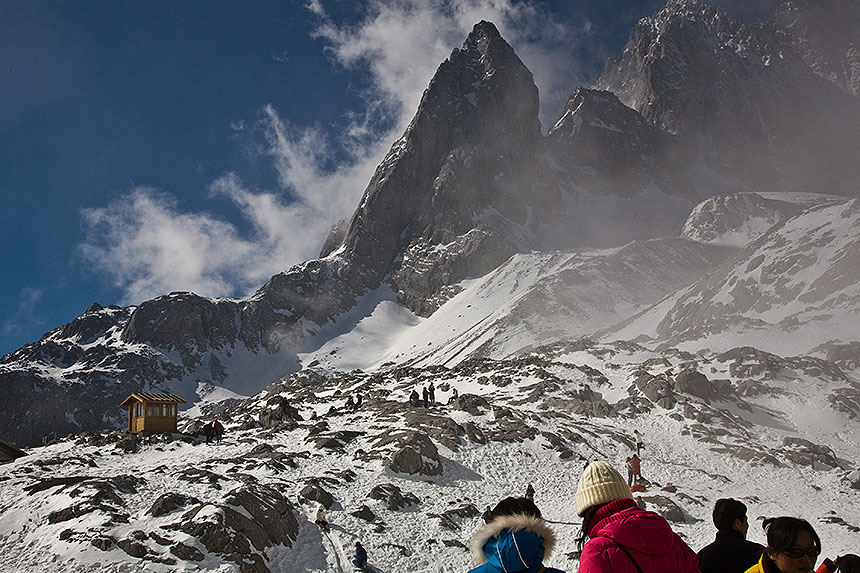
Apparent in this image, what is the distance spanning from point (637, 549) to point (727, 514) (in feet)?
9.63

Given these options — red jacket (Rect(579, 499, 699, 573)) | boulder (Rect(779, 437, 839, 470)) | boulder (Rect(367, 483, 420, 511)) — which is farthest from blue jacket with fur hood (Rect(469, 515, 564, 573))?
boulder (Rect(779, 437, 839, 470))

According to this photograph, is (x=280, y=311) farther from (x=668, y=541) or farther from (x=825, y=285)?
(x=668, y=541)

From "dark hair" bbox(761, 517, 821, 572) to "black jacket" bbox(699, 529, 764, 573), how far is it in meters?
0.91

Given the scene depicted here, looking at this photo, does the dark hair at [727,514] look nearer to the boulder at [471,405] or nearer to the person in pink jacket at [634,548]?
the person in pink jacket at [634,548]

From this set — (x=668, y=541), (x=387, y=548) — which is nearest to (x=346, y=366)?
(x=387, y=548)

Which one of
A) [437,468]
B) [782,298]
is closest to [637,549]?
[437,468]

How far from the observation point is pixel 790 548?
4.41 metres

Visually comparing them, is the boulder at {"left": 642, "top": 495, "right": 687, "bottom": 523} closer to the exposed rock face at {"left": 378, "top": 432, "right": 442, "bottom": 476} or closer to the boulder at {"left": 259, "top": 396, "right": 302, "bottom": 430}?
the exposed rock face at {"left": 378, "top": 432, "right": 442, "bottom": 476}

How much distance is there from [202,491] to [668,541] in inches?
846

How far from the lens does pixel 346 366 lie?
156 m

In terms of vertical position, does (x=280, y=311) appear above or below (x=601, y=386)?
above

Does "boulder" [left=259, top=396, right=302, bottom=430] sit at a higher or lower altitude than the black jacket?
higher

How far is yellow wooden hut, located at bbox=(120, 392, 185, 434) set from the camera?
38.2 metres

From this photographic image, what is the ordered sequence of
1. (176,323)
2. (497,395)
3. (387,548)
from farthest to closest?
1. (176,323)
2. (497,395)
3. (387,548)
